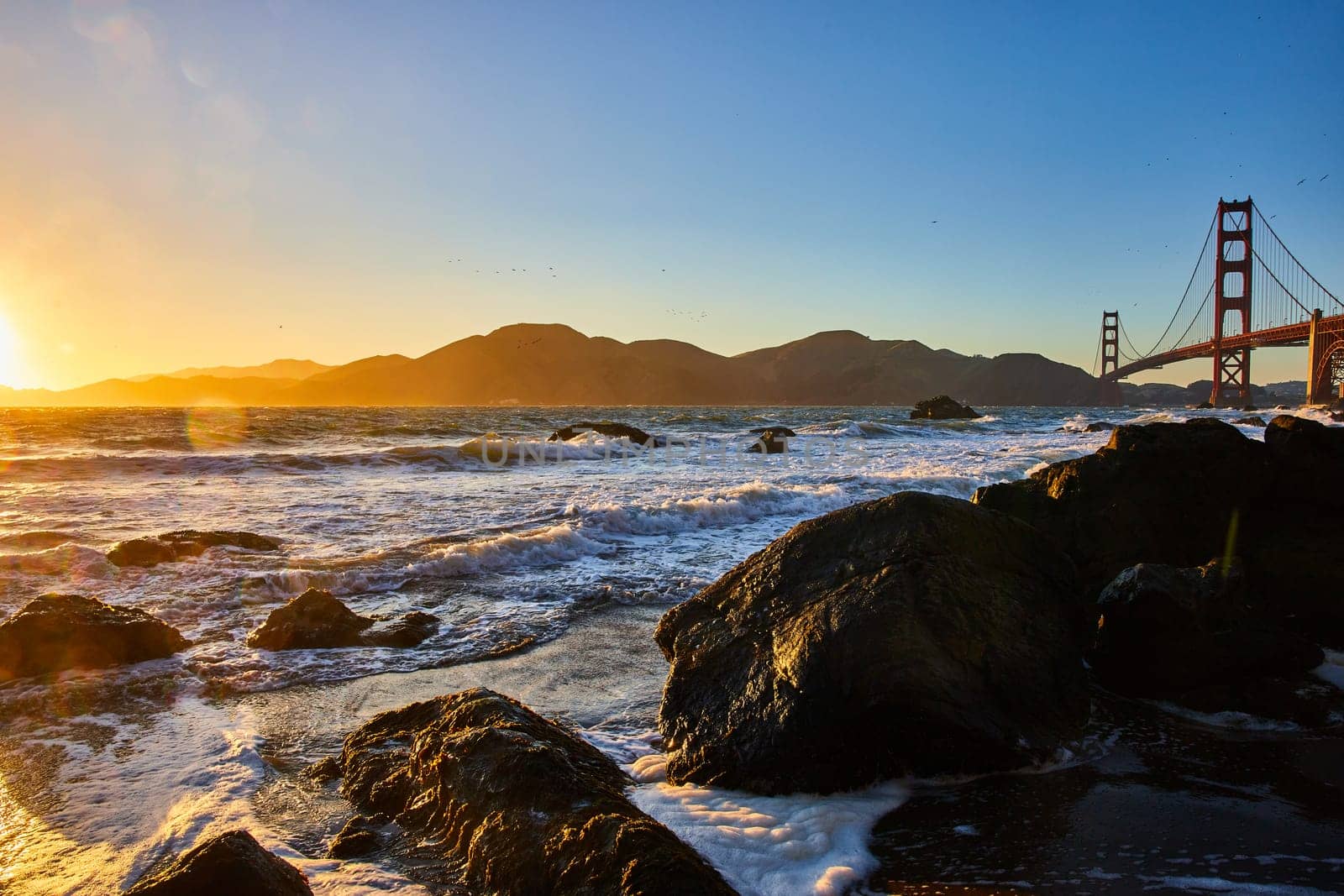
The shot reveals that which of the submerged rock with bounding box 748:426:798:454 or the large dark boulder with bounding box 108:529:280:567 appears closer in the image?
the large dark boulder with bounding box 108:529:280:567

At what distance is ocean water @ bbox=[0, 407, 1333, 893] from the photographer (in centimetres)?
288

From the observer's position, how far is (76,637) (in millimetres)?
4859

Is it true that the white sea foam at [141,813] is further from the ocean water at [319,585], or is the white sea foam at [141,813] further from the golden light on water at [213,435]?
the golden light on water at [213,435]

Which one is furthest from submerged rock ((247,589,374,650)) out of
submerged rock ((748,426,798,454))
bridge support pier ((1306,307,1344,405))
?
bridge support pier ((1306,307,1344,405))

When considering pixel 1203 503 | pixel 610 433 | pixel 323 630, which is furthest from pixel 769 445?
pixel 323 630

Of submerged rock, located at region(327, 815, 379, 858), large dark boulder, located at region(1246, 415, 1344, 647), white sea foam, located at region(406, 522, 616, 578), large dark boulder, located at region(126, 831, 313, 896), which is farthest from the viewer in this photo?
white sea foam, located at region(406, 522, 616, 578)

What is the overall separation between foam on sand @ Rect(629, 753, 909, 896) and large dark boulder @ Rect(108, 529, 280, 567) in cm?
639

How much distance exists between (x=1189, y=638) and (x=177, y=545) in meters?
8.56

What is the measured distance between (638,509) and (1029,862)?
8.01m

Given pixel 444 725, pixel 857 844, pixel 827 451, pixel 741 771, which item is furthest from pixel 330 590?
pixel 827 451

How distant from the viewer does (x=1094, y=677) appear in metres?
4.34

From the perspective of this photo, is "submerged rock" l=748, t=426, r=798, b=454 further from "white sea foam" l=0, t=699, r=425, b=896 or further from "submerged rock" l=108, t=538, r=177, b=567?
"white sea foam" l=0, t=699, r=425, b=896

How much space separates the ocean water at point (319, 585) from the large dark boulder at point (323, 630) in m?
0.12

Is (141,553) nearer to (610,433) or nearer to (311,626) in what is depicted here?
(311,626)
